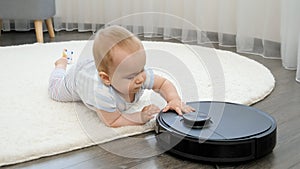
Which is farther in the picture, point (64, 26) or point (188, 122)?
point (64, 26)

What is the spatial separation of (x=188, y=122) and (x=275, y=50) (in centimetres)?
119

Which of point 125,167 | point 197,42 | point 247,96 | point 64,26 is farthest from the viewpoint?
point 64,26

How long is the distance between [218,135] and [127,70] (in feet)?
0.90

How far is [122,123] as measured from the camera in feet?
3.66

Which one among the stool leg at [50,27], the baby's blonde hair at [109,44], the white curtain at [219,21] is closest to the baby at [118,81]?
the baby's blonde hair at [109,44]

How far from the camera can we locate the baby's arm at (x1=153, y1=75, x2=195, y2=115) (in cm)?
109

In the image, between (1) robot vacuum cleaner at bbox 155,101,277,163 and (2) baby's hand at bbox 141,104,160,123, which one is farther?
(2) baby's hand at bbox 141,104,160,123

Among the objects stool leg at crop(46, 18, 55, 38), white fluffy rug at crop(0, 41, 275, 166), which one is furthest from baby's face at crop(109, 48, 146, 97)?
stool leg at crop(46, 18, 55, 38)

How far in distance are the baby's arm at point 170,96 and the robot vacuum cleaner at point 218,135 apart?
0.9 inches

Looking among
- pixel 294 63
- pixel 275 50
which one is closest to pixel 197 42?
Result: pixel 275 50

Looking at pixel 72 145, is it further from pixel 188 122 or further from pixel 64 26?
pixel 64 26

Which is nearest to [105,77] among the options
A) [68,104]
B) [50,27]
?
[68,104]

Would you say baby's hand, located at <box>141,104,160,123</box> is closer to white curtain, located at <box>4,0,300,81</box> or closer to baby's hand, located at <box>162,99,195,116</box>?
baby's hand, located at <box>162,99,195,116</box>

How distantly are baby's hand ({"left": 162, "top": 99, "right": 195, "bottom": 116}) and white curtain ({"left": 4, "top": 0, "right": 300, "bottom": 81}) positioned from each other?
564 mm
